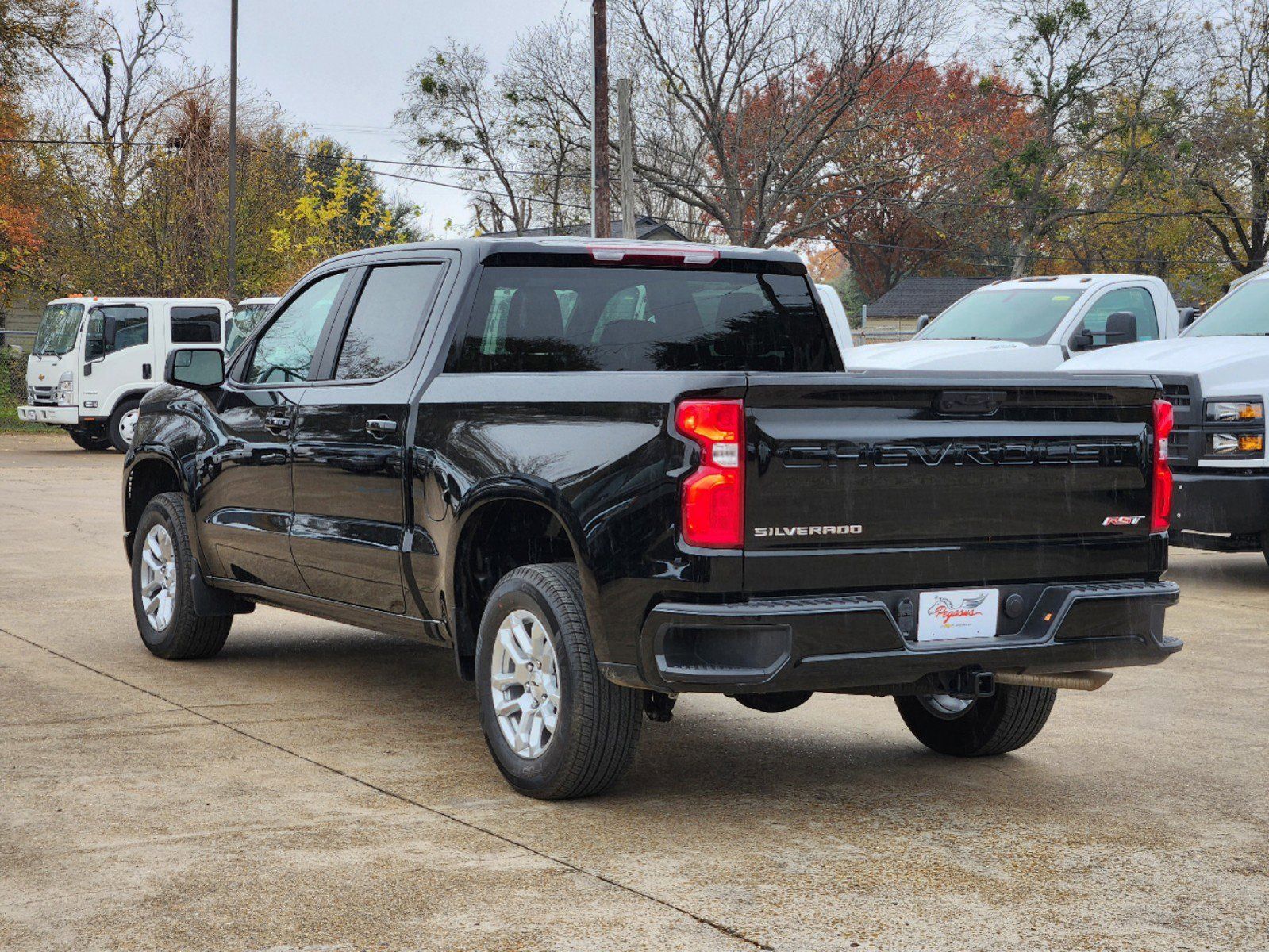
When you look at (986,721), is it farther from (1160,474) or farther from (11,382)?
(11,382)

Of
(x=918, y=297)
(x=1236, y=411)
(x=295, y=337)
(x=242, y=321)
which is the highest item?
(x=918, y=297)

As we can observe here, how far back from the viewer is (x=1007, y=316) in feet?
50.4

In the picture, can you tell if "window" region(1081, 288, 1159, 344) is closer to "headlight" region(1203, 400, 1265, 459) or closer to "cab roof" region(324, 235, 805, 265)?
"headlight" region(1203, 400, 1265, 459)

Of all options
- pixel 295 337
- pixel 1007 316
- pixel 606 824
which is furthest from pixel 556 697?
pixel 1007 316

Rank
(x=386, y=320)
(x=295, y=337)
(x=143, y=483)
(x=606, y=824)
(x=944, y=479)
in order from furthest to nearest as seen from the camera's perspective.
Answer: (x=143, y=483)
(x=295, y=337)
(x=386, y=320)
(x=606, y=824)
(x=944, y=479)

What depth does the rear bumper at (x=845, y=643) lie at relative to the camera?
471cm

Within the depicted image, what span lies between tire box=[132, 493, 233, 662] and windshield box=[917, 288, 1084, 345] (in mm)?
9002

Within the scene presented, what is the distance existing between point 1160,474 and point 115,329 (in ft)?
73.7

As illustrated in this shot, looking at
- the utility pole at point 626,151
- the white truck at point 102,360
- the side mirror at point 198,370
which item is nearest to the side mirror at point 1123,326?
the side mirror at point 198,370

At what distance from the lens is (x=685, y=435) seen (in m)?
4.71

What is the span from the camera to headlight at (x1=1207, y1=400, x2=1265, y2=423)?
10547 millimetres

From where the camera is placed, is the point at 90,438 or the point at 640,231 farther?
the point at 640,231

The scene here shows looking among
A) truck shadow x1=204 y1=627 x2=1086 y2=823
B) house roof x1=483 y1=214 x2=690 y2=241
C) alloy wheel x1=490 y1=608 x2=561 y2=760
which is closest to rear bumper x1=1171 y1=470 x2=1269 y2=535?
truck shadow x1=204 y1=627 x2=1086 y2=823

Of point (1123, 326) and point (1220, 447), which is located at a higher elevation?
point (1123, 326)
